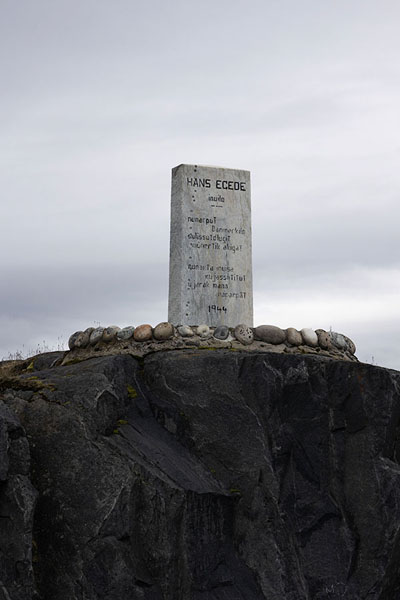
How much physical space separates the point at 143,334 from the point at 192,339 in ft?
2.08

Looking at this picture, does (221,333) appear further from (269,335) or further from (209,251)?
(209,251)

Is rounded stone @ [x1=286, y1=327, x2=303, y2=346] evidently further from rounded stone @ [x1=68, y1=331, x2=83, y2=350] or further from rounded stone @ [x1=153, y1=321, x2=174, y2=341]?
rounded stone @ [x1=68, y1=331, x2=83, y2=350]

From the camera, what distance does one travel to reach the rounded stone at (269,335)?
11391 millimetres

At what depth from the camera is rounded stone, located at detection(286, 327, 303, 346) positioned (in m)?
11.5

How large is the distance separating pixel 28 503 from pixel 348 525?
12.7 feet

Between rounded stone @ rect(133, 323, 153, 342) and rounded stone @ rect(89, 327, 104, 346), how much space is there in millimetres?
604

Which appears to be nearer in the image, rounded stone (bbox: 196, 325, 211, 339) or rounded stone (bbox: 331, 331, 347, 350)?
rounded stone (bbox: 196, 325, 211, 339)

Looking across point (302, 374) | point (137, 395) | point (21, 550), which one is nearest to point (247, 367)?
point (302, 374)

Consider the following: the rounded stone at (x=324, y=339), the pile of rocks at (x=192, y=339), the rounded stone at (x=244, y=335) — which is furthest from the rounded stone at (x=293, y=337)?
the rounded stone at (x=244, y=335)

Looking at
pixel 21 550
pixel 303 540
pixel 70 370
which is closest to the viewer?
pixel 21 550

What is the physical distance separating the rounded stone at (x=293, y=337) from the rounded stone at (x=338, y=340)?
71 centimetres

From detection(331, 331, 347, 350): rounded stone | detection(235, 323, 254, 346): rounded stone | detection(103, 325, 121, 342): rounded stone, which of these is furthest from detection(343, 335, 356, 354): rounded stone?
detection(103, 325, 121, 342): rounded stone

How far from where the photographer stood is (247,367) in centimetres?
1027

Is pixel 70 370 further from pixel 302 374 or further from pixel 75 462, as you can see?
pixel 302 374
